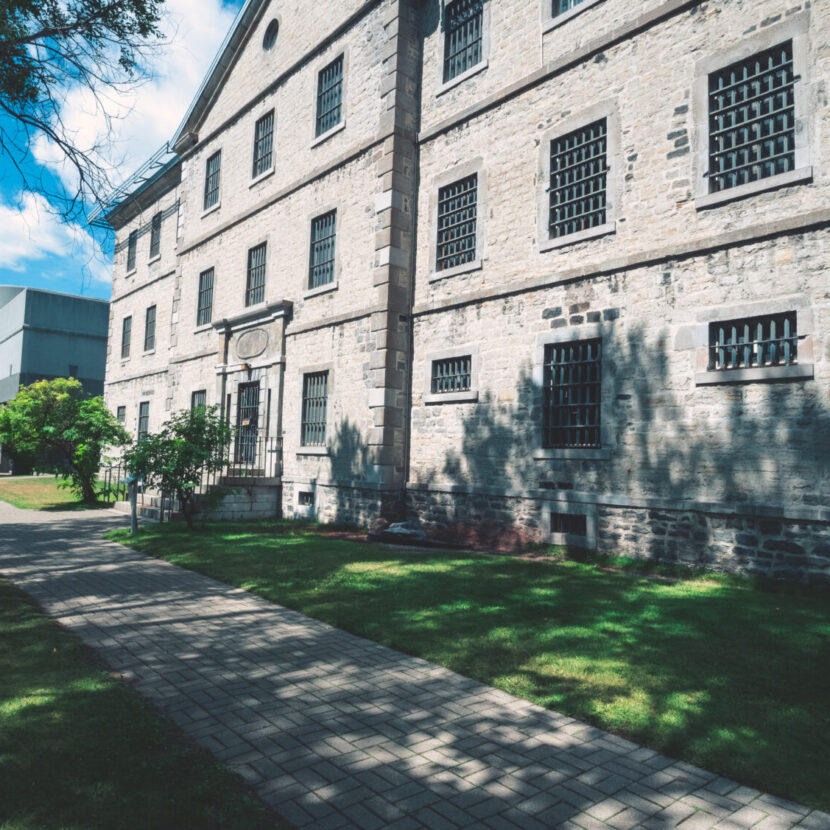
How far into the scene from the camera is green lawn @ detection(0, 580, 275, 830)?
2898 mm

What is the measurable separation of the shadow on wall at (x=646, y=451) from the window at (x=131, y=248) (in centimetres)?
1916

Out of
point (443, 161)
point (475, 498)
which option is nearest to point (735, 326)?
point (475, 498)

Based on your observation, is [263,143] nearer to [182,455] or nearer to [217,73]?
[217,73]

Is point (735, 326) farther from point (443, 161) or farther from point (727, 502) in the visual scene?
point (443, 161)

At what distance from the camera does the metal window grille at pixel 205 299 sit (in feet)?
64.8

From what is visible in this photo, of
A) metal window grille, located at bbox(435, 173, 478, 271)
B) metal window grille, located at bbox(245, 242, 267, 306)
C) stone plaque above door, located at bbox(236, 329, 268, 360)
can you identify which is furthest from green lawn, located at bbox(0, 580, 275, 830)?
metal window grille, located at bbox(245, 242, 267, 306)

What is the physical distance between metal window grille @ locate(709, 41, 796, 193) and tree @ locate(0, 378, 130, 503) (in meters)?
15.5

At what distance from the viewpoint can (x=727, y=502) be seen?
27.8 feet

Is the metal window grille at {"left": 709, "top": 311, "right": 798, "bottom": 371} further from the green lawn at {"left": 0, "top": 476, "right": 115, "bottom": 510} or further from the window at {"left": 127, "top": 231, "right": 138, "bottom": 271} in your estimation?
the window at {"left": 127, "top": 231, "right": 138, "bottom": 271}

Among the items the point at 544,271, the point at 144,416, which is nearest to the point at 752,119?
the point at 544,271

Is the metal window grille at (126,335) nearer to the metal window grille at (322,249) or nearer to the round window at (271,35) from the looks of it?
the round window at (271,35)

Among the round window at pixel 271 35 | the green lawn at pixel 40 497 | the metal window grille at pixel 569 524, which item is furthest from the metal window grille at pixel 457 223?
the green lawn at pixel 40 497

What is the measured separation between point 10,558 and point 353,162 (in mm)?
10343

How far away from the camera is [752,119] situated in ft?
28.9
